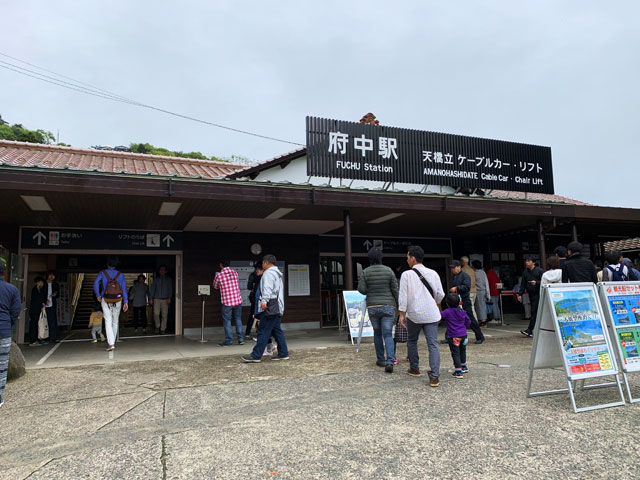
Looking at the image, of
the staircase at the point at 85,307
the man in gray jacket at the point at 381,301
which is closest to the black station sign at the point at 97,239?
the staircase at the point at 85,307

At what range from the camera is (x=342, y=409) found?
12.5 feet

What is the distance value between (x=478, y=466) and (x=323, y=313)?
9919 mm

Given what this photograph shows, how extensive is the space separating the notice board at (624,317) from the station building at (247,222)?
14.7ft

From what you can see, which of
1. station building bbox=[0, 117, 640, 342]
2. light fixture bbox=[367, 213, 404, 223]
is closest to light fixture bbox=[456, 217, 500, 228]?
station building bbox=[0, 117, 640, 342]

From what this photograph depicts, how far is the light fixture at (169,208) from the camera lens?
7.62 m

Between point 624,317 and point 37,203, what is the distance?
27.7 feet

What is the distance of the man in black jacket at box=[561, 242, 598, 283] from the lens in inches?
229

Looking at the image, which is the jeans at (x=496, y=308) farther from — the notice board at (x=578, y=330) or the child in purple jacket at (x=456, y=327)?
the notice board at (x=578, y=330)

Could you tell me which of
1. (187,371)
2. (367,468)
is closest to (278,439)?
(367,468)

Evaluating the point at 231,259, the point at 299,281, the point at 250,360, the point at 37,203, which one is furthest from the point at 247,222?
the point at 250,360

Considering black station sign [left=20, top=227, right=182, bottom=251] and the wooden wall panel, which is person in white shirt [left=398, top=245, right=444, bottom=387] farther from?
black station sign [left=20, top=227, right=182, bottom=251]

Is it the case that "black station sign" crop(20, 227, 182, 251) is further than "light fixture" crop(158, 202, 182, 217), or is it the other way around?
"black station sign" crop(20, 227, 182, 251)

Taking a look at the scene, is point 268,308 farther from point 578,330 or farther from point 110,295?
point 578,330

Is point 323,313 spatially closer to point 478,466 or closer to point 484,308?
point 484,308
